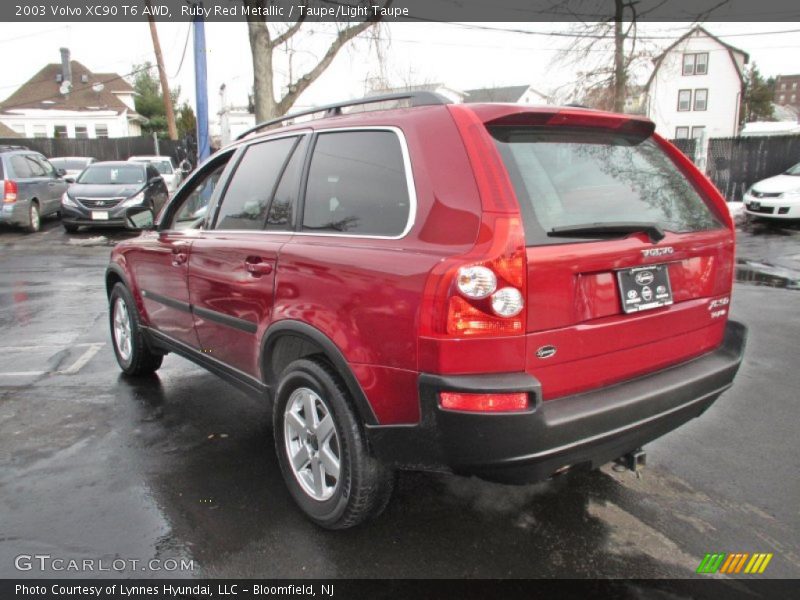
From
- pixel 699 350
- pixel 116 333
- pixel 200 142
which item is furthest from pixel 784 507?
pixel 200 142

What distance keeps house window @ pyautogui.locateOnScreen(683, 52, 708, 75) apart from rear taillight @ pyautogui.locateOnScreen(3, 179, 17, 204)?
46530 mm

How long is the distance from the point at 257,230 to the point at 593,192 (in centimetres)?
174

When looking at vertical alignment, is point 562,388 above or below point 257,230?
below

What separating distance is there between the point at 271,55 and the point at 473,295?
14900 mm

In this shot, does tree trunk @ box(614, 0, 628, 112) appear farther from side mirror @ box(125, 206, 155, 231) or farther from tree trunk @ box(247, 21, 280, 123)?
side mirror @ box(125, 206, 155, 231)

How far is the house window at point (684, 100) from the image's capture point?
153ft

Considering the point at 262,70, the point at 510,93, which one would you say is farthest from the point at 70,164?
the point at 510,93

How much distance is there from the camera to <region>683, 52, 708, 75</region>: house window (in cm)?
4556

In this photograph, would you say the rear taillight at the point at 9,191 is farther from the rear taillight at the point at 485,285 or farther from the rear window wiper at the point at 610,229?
the rear window wiper at the point at 610,229

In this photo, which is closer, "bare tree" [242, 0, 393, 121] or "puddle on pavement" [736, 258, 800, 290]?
"puddle on pavement" [736, 258, 800, 290]

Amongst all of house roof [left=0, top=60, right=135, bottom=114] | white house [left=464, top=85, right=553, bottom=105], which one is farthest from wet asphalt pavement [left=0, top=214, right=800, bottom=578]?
white house [left=464, top=85, right=553, bottom=105]

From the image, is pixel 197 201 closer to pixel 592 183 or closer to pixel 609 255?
pixel 592 183

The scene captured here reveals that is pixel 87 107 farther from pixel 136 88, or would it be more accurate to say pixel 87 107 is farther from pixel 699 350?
pixel 699 350

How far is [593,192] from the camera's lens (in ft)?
8.33
